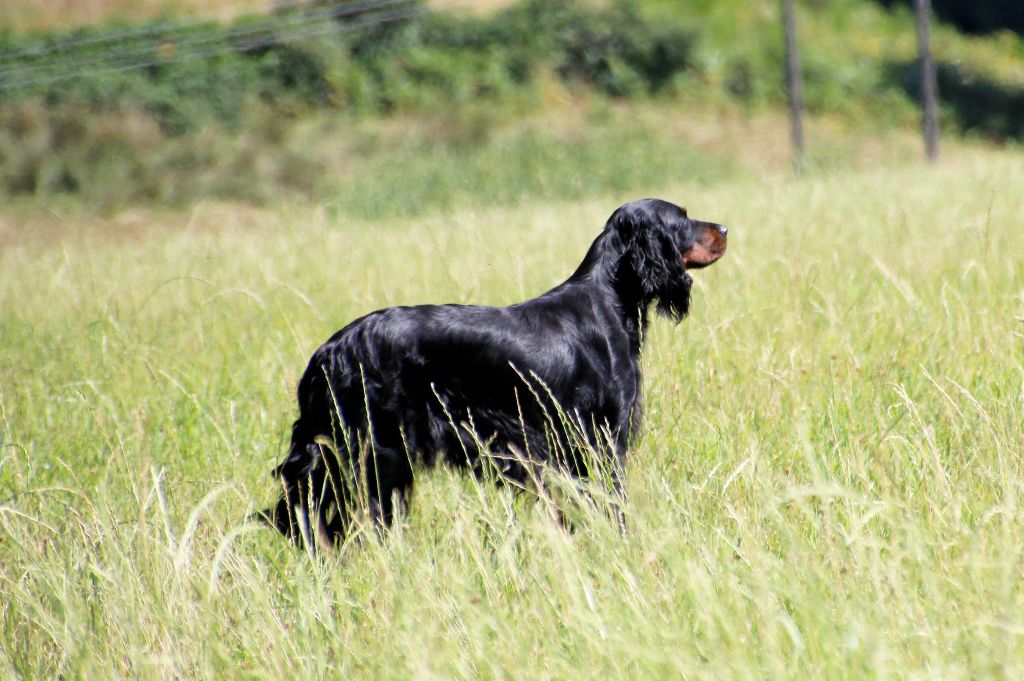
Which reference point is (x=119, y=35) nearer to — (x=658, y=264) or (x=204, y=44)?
(x=204, y=44)

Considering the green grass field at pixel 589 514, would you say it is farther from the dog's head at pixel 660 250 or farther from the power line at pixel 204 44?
the power line at pixel 204 44

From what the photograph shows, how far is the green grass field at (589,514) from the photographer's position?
1.83 metres

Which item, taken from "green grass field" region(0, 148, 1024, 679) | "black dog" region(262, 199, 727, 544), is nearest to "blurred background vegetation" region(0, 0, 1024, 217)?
"green grass field" region(0, 148, 1024, 679)

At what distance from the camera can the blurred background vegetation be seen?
1570 cm

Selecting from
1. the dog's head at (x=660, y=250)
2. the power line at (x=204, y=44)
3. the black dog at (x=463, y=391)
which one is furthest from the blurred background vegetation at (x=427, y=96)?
Result: the black dog at (x=463, y=391)

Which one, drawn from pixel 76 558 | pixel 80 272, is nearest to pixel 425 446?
pixel 76 558

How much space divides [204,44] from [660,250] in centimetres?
1821

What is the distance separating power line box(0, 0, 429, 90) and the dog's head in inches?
556

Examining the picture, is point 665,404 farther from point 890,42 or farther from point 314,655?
point 890,42

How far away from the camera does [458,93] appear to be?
68.9 ft

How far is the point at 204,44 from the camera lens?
782 inches

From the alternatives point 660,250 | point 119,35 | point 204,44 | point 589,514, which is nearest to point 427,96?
point 204,44

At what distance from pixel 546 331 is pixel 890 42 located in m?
26.3

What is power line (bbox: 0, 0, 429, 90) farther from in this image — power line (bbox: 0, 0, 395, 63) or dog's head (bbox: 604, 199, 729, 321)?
dog's head (bbox: 604, 199, 729, 321)
